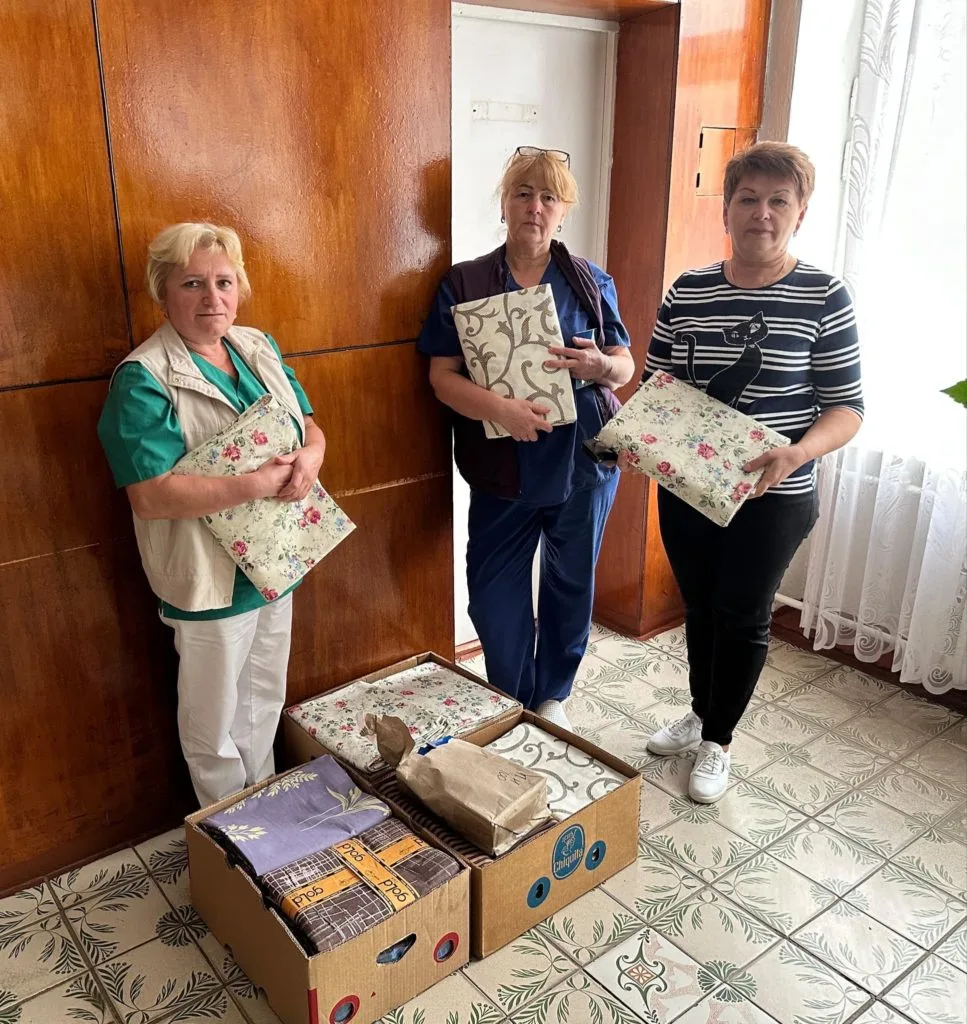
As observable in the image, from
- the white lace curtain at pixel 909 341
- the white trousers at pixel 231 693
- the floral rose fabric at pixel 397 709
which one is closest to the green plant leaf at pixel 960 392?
the white trousers at pixel 231 693

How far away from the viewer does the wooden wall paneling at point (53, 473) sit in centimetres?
183

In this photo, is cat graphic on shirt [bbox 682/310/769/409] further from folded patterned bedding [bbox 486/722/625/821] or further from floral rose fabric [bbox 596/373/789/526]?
folded patterned bedding [bbox 486/722/625/821]

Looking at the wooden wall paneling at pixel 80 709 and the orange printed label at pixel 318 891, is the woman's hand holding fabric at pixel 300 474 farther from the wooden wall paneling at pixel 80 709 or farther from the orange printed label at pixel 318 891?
the orange printed label at pixel 318 891

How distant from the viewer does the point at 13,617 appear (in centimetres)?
192

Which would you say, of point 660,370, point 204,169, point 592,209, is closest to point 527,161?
point 660,370

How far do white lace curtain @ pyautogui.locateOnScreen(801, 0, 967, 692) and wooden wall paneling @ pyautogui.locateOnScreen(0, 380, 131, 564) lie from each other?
2152mm

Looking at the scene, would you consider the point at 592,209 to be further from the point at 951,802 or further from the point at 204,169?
the point at 951,802

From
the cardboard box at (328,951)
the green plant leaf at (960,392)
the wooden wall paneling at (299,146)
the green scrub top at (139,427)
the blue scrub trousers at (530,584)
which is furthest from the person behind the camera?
the blue scrub trousers at (530,584)

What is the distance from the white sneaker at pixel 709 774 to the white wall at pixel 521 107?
1.00m

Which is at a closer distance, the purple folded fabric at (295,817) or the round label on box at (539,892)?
the purple folded fabric at (295,817)

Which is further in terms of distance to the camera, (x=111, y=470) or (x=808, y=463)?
(x=808, y=463)

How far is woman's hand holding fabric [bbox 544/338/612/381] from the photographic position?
2.20 m

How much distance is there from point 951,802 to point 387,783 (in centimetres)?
144

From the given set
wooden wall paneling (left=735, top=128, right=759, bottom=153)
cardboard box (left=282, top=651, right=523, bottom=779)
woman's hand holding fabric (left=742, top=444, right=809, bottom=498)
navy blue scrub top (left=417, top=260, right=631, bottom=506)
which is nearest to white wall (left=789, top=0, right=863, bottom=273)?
wooden wall paneling (left=735, top=128, right=759, bottom=153)
